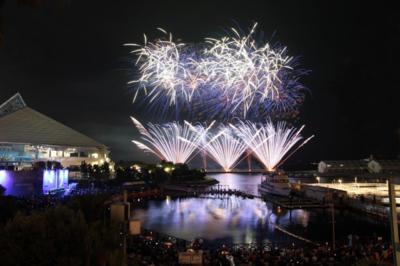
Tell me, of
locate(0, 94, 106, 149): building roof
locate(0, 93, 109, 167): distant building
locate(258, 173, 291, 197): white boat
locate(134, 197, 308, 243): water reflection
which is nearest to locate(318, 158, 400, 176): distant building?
locate(258, 173, 291, 197): white boat

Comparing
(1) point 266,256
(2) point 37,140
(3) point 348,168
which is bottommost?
(1) point 266,256

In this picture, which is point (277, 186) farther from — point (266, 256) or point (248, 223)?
point (266, 256)

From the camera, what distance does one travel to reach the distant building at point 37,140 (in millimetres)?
52234

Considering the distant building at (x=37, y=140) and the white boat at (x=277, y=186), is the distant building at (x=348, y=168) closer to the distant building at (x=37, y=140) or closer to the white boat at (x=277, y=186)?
the white boat at (x=277, y=186)

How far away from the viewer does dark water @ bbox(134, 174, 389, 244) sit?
890 inches

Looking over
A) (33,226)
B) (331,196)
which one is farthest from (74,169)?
(33,226)

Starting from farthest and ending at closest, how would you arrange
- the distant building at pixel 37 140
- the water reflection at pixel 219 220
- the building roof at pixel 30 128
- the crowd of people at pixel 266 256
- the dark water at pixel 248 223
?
the building roof at pixel 30 128
the distant building at pixel 37 140
the water reflection at pixel 219 220
the dark water at pixel 248 223
the crowd of people at pixel 266 256

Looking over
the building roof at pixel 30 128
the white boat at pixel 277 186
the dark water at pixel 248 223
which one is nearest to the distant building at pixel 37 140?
the building roof at pixel 30 128

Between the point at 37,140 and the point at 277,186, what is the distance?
35546 millimetres

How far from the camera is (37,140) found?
5634 cm

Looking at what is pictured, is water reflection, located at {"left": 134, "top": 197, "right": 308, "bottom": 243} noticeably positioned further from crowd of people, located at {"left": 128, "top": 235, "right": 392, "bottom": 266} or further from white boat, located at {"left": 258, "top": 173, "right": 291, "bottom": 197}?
crowd of people, located at {"left": 128, "top": 235, "right": 392, "bottom": 266}

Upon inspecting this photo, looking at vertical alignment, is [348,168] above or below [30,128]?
below

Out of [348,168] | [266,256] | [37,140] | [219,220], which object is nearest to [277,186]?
[219,220]

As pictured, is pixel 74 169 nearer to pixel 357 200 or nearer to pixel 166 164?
pixel 166 164
